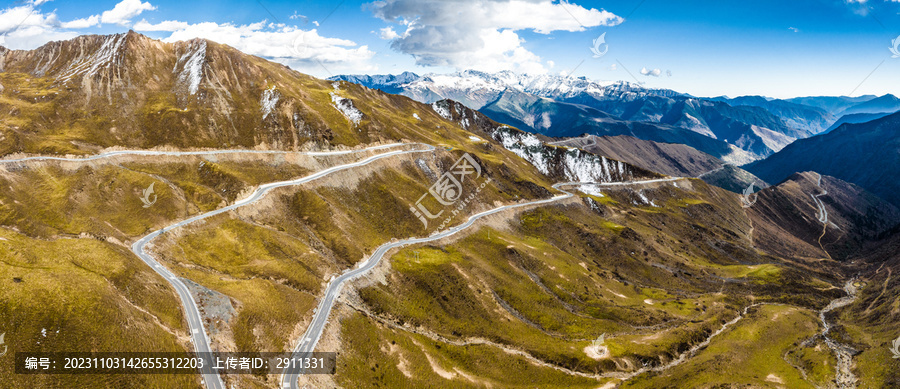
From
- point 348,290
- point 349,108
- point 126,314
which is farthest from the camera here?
point 349,108

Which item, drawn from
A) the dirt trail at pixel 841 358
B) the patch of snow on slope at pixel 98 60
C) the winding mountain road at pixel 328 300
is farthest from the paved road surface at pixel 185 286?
the dirt trail at pixel 841 358

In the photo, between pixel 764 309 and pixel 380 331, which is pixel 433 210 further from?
pixel 764 309

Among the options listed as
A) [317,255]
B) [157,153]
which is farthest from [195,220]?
[157,153]

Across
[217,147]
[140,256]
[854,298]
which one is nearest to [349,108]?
[217,147]

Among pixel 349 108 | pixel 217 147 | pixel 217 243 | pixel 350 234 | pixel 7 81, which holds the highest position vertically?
pixel 349 108

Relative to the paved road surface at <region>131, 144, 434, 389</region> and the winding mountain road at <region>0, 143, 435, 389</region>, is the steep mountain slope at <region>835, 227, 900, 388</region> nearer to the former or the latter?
the paved road surface at <region>131, 144, 434, 389</region>

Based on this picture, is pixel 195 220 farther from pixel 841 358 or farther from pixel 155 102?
pixel 841 358

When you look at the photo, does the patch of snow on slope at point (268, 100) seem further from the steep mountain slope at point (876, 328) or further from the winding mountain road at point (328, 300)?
the steep mountain slope at point (876, 328)
